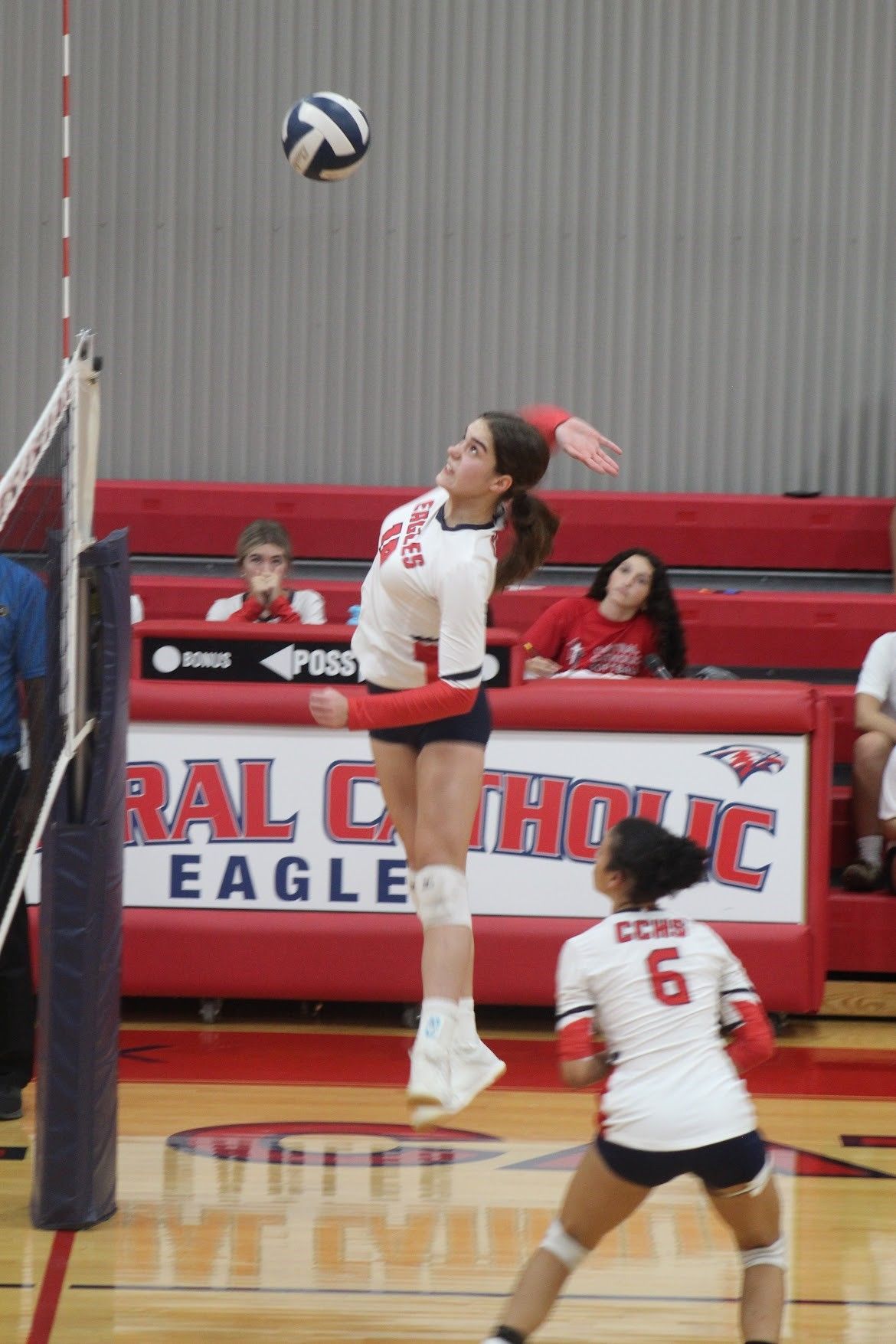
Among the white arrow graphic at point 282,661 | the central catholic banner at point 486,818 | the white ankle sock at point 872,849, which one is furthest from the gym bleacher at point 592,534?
the central catholic banner at point 486,818

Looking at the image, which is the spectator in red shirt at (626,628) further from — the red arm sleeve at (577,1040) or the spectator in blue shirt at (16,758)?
the red arm sleeve at (577,1040)

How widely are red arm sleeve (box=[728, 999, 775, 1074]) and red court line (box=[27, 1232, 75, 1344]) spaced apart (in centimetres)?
166

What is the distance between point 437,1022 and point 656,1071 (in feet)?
2.19

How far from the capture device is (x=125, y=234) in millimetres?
10273

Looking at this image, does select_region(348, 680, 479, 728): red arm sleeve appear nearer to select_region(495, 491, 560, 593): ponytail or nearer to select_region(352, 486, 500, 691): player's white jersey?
select_region(352, 486, 500, 691): player's white jersey

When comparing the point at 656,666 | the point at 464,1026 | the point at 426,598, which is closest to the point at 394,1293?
the point at 464,1026

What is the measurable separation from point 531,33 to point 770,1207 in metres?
8.01

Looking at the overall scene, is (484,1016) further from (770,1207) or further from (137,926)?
(770,1207)

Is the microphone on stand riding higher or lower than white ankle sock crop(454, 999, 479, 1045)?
higher

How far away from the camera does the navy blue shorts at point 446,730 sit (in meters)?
4.21

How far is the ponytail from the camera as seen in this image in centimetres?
421

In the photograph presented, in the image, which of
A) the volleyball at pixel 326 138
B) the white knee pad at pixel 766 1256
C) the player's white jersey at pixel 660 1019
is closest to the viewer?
the player's white jersey at pixel 660 1019

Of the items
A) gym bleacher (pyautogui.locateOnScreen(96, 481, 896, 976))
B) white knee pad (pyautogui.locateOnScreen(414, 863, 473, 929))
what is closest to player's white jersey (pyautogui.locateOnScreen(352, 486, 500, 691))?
white knee pad (pyautogui.locateOnScreen(414, 863, 473, 929))

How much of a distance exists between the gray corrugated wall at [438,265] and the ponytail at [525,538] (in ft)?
19.7
